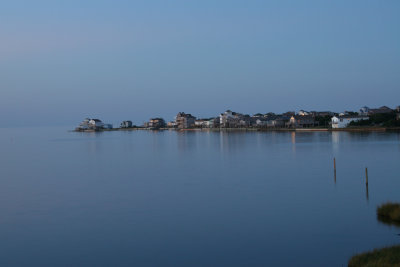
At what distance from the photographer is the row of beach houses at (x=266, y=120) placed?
90012 millimetres

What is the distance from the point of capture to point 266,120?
111562mm

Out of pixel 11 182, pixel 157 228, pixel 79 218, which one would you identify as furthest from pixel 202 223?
pixel 11 182

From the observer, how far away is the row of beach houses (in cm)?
9001

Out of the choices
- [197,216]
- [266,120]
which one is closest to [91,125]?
[266,120]

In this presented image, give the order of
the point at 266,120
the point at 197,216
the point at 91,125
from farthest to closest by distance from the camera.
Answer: the point at 91,125 < the point at 266,120 < the point at 197,216

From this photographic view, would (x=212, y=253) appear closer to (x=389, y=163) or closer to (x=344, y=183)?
(x=344, y=183)

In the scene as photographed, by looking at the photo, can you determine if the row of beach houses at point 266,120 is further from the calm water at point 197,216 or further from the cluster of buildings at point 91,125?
the calm water at point 197,216

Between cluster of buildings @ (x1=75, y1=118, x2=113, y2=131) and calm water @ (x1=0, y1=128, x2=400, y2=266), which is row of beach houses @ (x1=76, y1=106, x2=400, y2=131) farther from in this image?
calm water @ (x1=0, y1=128, x2=400, y2=266)

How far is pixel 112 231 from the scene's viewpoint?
13.3 meters

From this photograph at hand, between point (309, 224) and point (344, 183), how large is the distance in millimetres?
8284

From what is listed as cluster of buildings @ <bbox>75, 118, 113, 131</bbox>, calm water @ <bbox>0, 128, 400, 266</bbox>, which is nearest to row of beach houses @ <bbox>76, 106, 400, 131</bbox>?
cluster of buildings @ <bbox>75, 118, 113, 131</bbox>

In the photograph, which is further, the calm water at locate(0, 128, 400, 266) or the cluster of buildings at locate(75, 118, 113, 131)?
the cluster of buildings at locate(75, 118, 113, 131)

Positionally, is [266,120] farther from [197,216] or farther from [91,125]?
[197,216]

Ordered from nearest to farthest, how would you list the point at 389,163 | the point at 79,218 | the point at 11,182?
the point at 79,218
the point at 11,182
the point at 389,163
